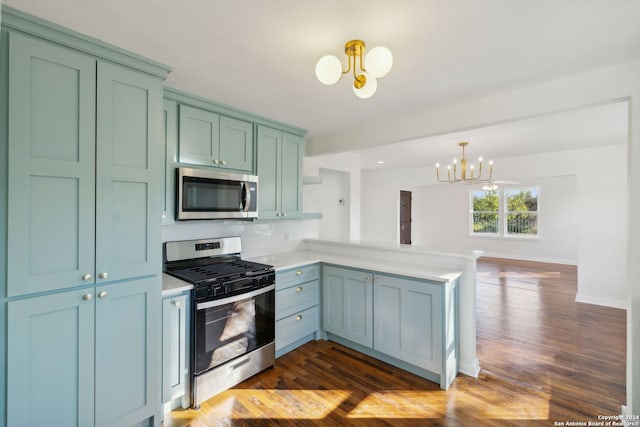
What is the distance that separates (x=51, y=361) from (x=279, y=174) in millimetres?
2301

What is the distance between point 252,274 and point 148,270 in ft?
2.68

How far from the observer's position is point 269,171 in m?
3.13

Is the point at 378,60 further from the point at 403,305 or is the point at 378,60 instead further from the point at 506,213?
the point at 506,213

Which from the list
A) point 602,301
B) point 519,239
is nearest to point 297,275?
point 602,301

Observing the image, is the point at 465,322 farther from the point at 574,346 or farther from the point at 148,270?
the point at 148,270

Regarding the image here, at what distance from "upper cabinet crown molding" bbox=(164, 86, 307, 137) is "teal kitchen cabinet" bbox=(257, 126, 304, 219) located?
58 millimetres

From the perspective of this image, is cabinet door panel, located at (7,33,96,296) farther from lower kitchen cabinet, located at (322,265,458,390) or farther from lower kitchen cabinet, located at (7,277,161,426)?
lower kitchen cabinet, located at (322,265,458,390)

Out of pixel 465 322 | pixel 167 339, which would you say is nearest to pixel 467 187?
pixel 465 322

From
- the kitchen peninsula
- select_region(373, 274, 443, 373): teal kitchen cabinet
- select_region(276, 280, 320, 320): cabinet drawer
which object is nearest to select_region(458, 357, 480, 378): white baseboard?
the kitchen peninsula

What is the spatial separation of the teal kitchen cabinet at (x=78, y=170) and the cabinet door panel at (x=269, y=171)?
1213mm

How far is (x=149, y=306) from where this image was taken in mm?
1886

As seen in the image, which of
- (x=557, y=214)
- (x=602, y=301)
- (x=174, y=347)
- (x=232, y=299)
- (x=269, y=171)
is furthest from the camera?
(x=557, y=214)

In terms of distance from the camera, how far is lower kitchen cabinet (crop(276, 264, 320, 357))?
9.25ft

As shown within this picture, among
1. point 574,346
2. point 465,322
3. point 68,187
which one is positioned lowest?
point 574,346
